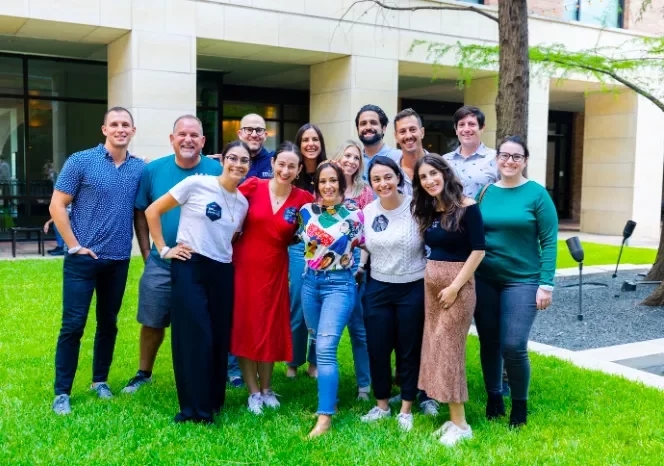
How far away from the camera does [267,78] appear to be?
19.4 metres

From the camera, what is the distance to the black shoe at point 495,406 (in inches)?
193

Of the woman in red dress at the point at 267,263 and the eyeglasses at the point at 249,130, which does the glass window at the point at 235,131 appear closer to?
the eyeglasses at the point at 249,130

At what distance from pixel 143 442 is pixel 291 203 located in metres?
1.82

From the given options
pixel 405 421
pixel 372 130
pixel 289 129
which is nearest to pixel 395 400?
pixel 405 421

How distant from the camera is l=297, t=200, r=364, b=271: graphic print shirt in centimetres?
468

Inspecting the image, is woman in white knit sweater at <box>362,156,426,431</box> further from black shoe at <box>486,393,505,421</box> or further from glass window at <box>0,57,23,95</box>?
glass window at <box>0,57,23,95</box>

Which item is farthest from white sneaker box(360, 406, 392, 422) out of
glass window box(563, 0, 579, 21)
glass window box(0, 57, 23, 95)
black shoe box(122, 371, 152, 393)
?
glass window box(563, 0, 579, 21)

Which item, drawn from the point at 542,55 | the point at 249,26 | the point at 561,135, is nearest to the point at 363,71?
the point at 249,26

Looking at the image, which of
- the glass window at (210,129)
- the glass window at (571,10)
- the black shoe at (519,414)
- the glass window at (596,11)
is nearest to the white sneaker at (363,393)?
the black shoe at (519,414)

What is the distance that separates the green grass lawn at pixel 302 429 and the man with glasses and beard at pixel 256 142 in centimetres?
175

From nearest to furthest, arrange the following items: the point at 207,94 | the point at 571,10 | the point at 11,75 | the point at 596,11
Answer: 1. the point at 11,75
2. the point at 207,94
3. the point at 571,10
4. the point at 596,11

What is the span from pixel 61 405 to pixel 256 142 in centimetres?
243

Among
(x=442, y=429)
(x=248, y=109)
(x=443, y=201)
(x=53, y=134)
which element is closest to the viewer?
(x=443, y=201)

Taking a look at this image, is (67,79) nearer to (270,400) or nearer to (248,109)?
(248,109)
